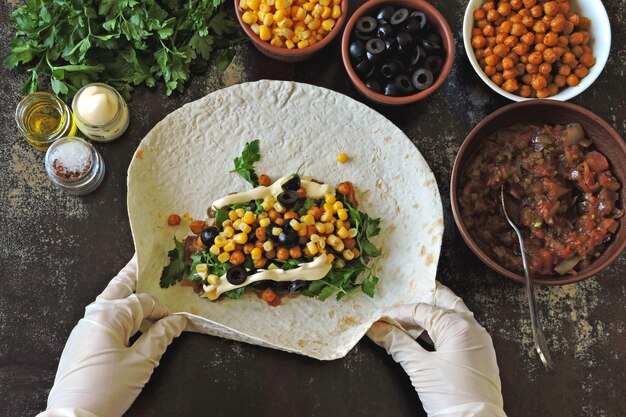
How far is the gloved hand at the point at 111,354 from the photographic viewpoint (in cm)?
258

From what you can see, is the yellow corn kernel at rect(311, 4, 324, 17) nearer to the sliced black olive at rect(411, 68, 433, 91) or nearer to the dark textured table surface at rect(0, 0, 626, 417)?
the dark textured table surface at rect(0, 0, 626, 417)

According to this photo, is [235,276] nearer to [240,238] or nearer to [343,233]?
[240,238]

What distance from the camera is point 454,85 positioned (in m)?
3.20

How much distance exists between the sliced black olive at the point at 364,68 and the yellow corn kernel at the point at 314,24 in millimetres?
272

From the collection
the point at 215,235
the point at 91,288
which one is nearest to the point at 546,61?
the point at 215,235

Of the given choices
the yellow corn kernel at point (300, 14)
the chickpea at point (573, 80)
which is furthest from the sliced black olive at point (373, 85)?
the chickpea at point (573, 80)

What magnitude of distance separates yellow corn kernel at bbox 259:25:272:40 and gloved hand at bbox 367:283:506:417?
142 centimetres

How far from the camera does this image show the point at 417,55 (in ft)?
9.73

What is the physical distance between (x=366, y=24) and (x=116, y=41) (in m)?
1.22

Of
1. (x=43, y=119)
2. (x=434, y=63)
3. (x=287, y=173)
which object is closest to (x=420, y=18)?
(x=434, y=63)

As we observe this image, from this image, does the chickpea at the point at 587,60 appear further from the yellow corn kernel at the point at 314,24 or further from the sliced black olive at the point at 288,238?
the sliced black olive at the point at 288,238

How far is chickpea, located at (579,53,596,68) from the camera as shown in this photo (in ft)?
9.71

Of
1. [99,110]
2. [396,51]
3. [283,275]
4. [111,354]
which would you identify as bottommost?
[111,354]

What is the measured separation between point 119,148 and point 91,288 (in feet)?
2.31
